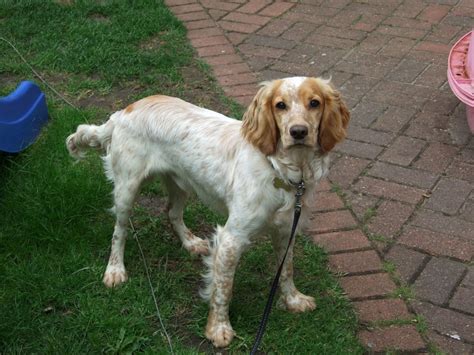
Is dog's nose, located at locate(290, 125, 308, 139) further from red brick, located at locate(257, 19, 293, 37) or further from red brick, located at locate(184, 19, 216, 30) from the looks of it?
red brick, located at locate(184, 19, 216, 30)

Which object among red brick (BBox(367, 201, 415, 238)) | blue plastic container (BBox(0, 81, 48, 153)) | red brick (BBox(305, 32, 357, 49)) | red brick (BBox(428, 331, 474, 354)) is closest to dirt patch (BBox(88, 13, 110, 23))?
blue plastic container (BBox(0, 81, 48, 153))

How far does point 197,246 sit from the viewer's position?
3.81 metres

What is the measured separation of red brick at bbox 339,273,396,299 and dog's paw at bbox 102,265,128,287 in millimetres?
1106

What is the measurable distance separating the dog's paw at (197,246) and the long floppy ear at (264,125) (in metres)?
1.07

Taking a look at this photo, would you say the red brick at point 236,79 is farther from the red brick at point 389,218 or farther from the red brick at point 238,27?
the red brick at point 389,218

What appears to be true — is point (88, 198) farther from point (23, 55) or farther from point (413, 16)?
point (413, 16)

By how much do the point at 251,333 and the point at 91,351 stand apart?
0.73 metres

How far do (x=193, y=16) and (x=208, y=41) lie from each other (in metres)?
0.57

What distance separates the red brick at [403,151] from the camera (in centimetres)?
446

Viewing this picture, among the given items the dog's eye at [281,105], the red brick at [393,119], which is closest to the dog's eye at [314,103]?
the dog's eye at [281,105]

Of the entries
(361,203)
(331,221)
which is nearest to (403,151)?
(361,203)

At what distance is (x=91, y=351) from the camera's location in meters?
3.11

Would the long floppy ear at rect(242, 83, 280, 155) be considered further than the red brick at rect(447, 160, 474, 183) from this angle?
No

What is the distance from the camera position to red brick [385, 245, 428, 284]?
3.59 meters
